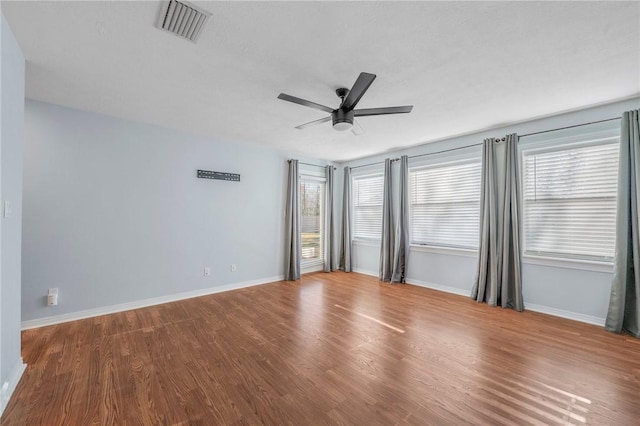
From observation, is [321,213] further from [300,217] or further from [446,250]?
[446,250]

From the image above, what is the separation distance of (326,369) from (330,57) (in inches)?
101

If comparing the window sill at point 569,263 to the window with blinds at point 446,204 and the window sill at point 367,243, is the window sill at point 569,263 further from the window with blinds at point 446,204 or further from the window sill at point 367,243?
the window sill at point 367,243

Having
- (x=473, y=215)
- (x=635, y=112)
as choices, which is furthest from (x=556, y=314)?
(x=635, y=112)

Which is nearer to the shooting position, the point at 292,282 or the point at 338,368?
the point at 338,368

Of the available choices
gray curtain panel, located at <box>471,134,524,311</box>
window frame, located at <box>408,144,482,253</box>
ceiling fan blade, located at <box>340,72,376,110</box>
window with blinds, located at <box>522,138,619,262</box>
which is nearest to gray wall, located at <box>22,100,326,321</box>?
ceiling fan blade, located at <box>340,72,376,110</box>

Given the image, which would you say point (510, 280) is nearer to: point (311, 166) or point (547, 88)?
point (547, 88)

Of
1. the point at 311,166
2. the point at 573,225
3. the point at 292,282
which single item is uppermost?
the point at 311,166

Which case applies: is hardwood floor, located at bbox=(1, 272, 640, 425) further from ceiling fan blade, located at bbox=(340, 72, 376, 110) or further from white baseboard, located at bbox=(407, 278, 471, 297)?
ceiling fan blade, located at bbox=(340, 72, 376, 110)

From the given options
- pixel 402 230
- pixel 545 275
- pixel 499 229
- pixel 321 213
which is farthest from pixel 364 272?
pixel 545 275

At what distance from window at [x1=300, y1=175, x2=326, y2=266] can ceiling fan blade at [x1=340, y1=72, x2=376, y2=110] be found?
10.6ft

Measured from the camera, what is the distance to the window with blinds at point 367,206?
5.61 m

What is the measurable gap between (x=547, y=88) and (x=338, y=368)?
3383 mm

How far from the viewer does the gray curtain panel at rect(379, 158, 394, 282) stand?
5086 millimetres

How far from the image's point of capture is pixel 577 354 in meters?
2.42
